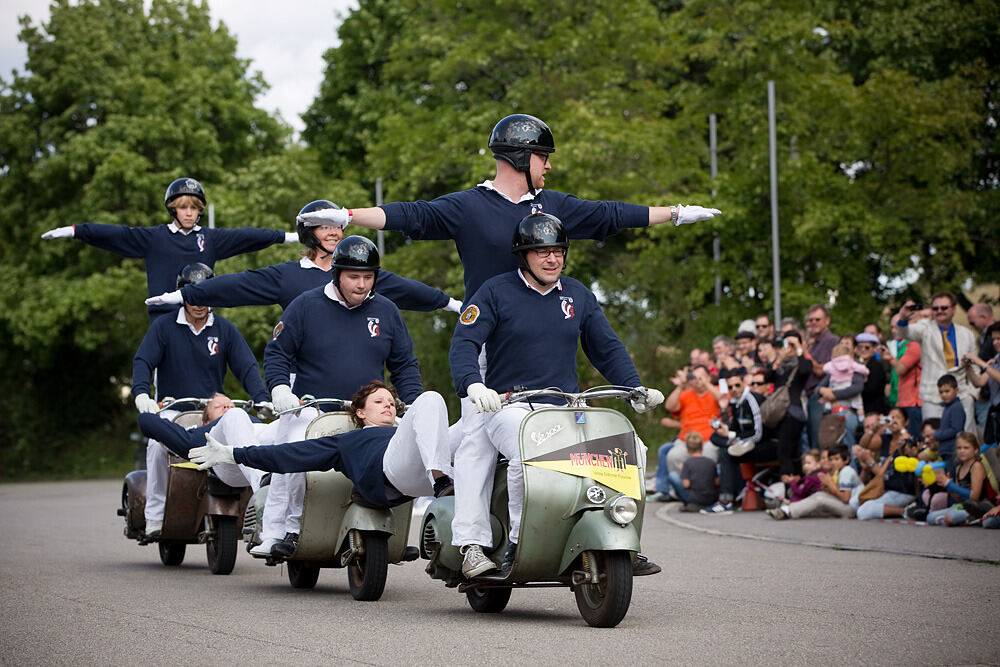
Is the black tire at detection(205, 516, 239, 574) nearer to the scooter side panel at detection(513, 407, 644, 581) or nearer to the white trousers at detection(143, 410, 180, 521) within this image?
the white trousers at detection(143, 410, 180, 521)

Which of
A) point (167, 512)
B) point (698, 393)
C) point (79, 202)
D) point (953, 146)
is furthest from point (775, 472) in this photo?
point (79, 202)

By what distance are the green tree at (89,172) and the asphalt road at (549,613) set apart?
27.1 meters

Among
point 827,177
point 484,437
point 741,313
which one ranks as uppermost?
point 827,177

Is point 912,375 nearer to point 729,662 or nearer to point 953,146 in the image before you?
point 729,662

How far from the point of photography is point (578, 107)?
1220 inches

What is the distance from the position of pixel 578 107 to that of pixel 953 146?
7.79m

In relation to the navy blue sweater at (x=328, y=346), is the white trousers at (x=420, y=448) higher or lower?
lower

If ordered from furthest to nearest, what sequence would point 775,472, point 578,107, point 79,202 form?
point 79,202
point 578,107
point 775,472

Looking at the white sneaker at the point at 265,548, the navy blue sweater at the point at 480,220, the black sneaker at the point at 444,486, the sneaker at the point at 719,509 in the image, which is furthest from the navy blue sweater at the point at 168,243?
the sneaker at the point at 719,509

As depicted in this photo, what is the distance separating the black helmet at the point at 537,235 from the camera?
8.20m

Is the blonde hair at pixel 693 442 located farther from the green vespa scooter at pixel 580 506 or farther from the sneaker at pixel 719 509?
the green vespa scooter at pixel 580 506

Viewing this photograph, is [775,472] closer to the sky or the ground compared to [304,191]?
closer to the ground

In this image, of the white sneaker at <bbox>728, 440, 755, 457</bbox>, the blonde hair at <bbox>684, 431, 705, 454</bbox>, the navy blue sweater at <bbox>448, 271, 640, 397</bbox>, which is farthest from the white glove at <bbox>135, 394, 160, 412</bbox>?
the blonde hair at <bbox>684, 431, 705, 454</bbox>

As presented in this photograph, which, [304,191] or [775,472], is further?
[304,191]
